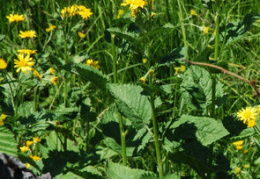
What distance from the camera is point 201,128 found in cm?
169

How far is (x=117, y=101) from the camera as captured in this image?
1737 millimetres

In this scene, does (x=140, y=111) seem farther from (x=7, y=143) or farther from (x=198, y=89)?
(x=7, y=143)

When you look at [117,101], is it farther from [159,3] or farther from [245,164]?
[159,3]

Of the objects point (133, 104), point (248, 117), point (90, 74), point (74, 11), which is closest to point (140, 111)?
point (133, 104)

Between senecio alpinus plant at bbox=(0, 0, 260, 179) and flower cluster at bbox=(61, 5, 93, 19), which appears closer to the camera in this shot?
senecio alpinus plant at bbox=(0, 0, 260, 179)

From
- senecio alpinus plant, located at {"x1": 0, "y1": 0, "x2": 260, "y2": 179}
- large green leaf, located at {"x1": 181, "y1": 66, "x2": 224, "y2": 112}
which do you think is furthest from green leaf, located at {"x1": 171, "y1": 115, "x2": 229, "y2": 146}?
large green leaf, located at {"x1": 181, "y1": 66, "x2": 224, "y2": 112}

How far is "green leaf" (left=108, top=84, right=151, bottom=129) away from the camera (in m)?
1.74

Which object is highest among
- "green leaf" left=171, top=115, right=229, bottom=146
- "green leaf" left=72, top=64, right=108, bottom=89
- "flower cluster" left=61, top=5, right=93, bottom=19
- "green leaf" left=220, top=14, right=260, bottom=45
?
"flower cluster" left=61, top=5, right=93, bottom=19

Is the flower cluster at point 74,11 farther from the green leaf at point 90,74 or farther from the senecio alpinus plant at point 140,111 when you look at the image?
the green leaf at point 90,74

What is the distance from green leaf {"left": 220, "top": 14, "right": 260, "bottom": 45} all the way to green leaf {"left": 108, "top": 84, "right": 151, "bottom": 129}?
0.41 m

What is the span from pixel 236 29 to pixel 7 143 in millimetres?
1076

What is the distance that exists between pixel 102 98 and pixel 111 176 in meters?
1.27

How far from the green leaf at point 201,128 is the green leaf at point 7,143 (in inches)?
33.2

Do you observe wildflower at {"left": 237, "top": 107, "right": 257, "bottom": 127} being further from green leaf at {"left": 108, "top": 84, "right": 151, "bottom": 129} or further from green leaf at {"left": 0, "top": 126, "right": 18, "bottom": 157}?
green leaf at {"left": 0, "top": 126, "right": 18, "bottom": 157}
